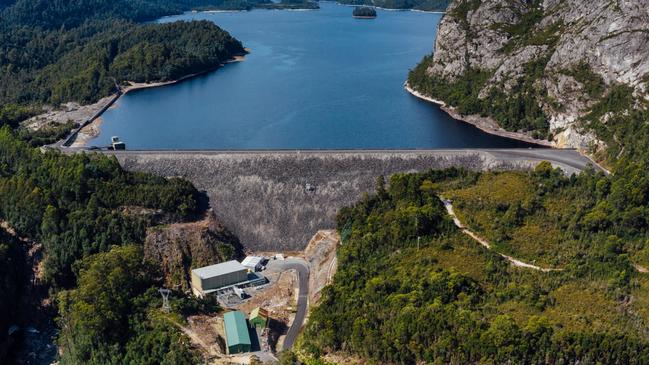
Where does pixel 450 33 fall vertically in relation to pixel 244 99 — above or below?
above

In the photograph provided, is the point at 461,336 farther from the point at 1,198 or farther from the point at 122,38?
the point at 122,38

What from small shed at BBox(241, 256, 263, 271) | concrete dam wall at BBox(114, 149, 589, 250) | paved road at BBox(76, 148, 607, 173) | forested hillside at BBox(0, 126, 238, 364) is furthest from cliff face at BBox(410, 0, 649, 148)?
forested hillside at BBox(0, 126, 238, 364)

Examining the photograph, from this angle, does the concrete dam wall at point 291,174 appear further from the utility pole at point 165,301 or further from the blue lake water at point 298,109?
the utility pole at point 165,301

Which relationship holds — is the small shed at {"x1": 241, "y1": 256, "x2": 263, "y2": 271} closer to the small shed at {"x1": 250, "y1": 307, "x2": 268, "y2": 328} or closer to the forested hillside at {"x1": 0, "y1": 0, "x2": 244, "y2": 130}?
the small shed at {"x1": 250, "y1": 307, "x2": 268, "y2": 328}

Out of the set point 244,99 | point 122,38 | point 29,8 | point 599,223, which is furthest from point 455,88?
point 29,8

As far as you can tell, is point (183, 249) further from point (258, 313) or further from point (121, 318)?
point (258, 313)

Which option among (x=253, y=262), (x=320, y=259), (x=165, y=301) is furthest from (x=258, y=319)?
(x=320, y=259)
